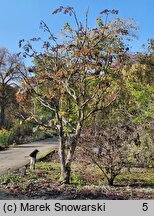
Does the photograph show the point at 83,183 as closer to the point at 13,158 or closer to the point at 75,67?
the point at 75,67

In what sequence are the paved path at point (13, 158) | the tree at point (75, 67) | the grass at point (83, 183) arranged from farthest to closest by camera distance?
the paved path at point (13, 158) → the tree at point (75, 67) → the grass at point (83, 183)

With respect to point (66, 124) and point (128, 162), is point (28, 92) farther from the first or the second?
point (128, 162)

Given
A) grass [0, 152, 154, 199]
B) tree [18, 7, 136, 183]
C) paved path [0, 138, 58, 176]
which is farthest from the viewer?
paved path [0, 138, 58, 176]

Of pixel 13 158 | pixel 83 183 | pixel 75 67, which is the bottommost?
pixel 83 183

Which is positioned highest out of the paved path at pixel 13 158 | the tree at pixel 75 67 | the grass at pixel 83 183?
the tree at pixel 75 67

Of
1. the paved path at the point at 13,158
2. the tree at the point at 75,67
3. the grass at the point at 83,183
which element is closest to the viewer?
the grass at the point at 83,183

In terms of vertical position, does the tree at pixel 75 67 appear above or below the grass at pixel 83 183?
above

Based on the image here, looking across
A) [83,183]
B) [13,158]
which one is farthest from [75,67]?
[13,158]

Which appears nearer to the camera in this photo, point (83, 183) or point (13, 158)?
point (83, 183)

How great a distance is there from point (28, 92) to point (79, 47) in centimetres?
224

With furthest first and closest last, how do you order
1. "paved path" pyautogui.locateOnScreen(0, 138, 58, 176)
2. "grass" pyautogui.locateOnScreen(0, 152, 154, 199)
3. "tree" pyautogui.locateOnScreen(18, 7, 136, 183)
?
1. "paved path" pyautogui.locateOnScreen(0, 138, 58, 176)
2. "tree" pyautogui.locateOnScreen(18, 7, 136, 183)
3. "grass" pyautogui.locateOnScreen(0, 152, 154, 199)

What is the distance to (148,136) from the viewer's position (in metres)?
11.3

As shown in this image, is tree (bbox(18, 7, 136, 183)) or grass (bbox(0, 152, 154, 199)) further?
tree (bbox(18, 7, 136, 183))

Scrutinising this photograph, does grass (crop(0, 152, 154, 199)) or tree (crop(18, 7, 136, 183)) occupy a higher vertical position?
tree (crop(18, 7, 136, 183))
